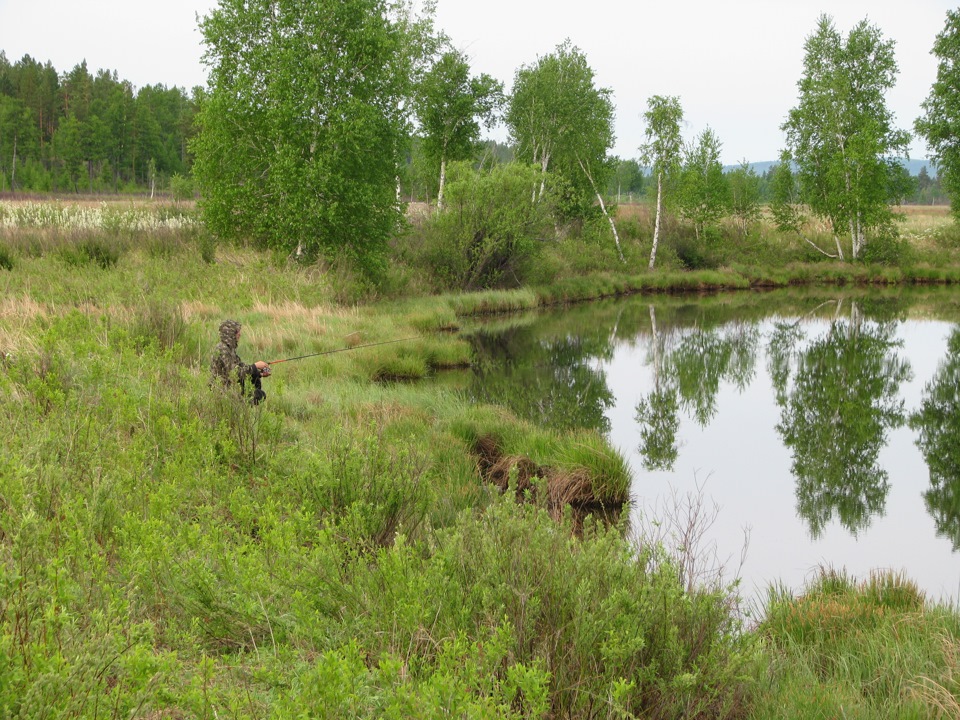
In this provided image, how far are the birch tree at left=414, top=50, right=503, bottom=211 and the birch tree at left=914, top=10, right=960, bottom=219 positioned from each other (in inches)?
714

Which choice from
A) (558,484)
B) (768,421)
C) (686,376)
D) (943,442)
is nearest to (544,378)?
(686,376)

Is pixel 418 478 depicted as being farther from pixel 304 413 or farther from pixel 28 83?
pixel 28 83

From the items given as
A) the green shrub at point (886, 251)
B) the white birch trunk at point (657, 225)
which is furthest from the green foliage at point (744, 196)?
the white birch trunk at point (657, 225)

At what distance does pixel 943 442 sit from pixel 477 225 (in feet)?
55.1

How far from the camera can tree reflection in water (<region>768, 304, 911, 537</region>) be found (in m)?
10.2

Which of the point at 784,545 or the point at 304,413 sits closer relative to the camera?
the point at 784,545

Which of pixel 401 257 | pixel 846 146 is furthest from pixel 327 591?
pixel 846 146

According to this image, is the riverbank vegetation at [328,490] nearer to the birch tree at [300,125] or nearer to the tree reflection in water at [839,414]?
the birch tree at [300,125]

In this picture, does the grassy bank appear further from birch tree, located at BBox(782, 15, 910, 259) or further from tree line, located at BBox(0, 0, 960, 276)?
birch tree, located at BBox(782, 15, 910, 259)

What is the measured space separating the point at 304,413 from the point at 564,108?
32.0m

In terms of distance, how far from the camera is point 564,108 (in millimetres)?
38688

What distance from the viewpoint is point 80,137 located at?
70.9m

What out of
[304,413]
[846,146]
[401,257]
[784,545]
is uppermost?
[846,146]

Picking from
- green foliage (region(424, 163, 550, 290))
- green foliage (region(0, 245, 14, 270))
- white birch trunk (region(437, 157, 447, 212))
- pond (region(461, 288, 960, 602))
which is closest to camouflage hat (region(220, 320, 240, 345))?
pond (region(461, 288, 960, 602))
